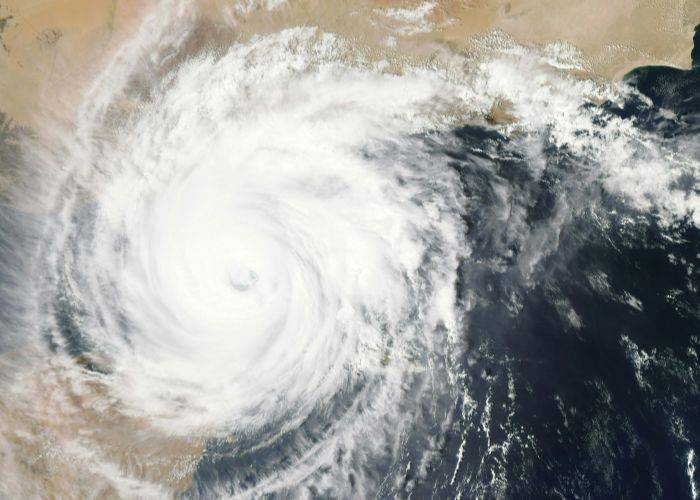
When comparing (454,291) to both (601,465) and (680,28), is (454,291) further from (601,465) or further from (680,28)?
(680,28)

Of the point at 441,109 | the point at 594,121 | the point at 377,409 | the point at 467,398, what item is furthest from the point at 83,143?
the point at 594,121

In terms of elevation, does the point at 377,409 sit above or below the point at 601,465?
below

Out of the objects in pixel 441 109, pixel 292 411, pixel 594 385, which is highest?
pixel 441 109

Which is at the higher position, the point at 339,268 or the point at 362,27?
the point at 362,27

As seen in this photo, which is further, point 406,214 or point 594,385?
point 406,214

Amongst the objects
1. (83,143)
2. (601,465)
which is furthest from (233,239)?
(601,465)

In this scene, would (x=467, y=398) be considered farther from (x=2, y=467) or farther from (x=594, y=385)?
(x=2, y=467)
